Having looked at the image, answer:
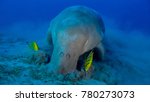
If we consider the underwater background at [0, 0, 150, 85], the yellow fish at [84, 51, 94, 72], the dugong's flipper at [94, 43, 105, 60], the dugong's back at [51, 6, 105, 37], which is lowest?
the underwater background at [0, 0, 150, 85]

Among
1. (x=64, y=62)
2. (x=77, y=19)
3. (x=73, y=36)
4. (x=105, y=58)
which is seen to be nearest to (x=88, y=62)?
(x=64, y=62)

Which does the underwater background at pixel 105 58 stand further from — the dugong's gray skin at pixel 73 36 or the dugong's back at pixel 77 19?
the dugong's back at pixel 77 19

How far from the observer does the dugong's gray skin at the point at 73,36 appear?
3736 mm

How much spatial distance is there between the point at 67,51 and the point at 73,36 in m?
0.22

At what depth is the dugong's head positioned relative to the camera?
12.2 feet

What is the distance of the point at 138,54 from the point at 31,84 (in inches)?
85.6

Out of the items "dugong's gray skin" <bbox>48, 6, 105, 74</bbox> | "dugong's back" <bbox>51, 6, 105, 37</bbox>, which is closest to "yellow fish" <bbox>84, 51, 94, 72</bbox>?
"dugong's gray skin" <bbox>48, 6, 105, 74</bbox>

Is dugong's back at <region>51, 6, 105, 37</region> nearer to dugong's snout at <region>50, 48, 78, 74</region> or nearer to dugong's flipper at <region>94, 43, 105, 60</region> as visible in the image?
dugong's flipper at <region>94, 43, 105, 60</region>

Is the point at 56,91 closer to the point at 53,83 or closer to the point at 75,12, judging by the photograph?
the point at 53,83

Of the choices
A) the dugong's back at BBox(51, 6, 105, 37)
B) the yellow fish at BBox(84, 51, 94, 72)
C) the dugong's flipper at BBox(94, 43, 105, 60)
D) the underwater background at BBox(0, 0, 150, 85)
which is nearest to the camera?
the yellow fish at BBox(84, 51, 94, 72)

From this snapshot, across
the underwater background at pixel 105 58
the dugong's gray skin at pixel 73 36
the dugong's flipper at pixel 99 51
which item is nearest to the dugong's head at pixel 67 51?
the dugong's gray skin at pixel 73 36

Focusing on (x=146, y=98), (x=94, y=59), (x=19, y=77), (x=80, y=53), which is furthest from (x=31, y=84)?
(x=146, y=98)

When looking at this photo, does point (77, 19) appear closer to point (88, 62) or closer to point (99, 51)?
point (99, 51)

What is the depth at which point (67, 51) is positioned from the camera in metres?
3.75
